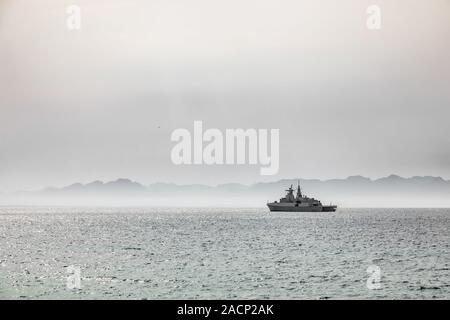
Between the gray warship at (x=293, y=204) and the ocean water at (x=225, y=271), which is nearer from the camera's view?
the ocean water at (x=225, y=271)

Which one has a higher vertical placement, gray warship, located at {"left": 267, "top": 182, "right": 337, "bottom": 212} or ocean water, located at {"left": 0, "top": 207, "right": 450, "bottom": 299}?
gray warship, located at {"left": 267, "top": 182, "right": 337, "bottom": 212}

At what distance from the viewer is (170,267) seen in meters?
20.2

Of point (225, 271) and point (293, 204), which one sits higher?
point (293, 204)

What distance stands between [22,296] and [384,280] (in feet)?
30.1

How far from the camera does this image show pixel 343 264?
847 inches

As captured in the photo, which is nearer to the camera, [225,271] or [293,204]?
[225,271]

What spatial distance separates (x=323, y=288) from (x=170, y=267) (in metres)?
6.04

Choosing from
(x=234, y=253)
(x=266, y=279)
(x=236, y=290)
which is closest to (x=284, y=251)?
(x=234, y=253)

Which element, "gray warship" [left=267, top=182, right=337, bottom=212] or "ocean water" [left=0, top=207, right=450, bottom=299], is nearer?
"ocean water" [left=0, top=207, right=450, bottom=299]

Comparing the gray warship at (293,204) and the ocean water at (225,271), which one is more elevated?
the gray warship at (293,204)
